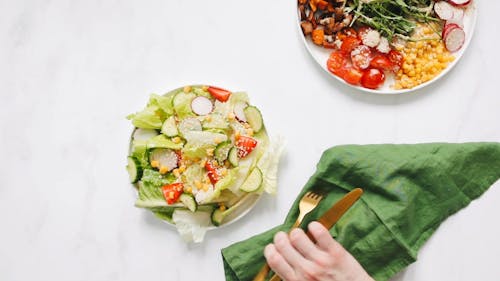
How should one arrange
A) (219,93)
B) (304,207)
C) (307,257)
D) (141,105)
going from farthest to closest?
1. (141,105)
2. (219,93)
3. (304,207)
4. (307,257)

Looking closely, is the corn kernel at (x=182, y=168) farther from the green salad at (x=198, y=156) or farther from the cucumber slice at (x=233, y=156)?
the cucumber slice at (x=233, y=156)

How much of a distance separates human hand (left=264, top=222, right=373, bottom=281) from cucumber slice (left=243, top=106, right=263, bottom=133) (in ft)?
1.61

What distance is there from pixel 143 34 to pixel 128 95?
0.86 feet

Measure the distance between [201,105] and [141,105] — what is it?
0.31 metres

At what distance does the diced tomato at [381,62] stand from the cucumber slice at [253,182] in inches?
24.4

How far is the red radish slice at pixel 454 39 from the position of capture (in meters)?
2.38

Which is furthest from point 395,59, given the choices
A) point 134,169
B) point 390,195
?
point 134,169

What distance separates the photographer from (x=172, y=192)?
2.32 metres

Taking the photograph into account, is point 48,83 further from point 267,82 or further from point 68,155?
point 267,82

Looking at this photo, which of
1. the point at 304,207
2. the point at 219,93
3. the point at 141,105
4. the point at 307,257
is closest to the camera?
the point at 307,257

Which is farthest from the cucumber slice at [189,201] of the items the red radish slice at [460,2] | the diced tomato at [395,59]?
the red radish slice at [460,2]

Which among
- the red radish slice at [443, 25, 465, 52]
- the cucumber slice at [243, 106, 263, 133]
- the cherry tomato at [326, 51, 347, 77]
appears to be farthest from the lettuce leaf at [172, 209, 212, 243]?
the red radish slice at [443, 25, 465, 52]

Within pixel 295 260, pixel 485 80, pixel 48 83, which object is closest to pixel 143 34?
pixel 48 83

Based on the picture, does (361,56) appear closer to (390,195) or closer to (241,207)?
(390,195)
